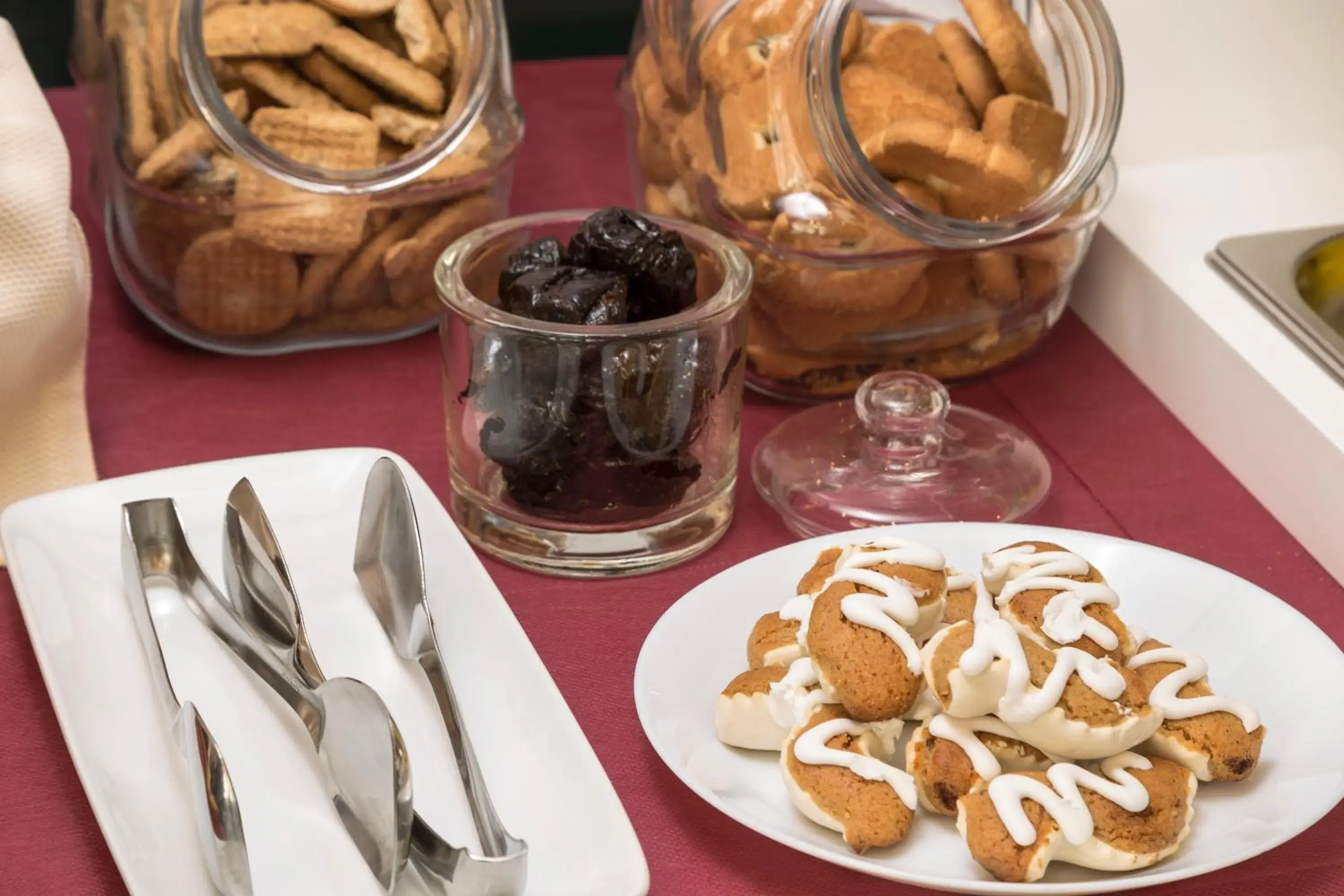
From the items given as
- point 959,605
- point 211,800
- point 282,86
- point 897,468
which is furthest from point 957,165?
point 211,800

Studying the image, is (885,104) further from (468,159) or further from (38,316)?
(38,316)

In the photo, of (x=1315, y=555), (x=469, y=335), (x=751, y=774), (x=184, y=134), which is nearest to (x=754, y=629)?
(x=751, y=774)

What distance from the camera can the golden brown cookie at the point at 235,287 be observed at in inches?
31.7

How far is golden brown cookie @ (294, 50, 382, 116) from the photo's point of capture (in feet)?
2.65

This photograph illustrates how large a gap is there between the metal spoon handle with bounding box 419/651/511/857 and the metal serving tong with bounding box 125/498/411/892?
1.4 inches

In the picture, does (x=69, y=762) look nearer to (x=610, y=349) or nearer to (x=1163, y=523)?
(x=610, y=349)

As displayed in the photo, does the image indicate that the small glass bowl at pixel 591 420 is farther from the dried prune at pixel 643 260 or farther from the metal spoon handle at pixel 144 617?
the metal spoon handle at pixel 144 617

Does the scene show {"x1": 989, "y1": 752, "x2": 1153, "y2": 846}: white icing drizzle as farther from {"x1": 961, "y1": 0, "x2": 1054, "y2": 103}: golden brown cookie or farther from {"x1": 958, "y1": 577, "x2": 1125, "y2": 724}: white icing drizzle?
{"x1": 961, "y1": 0, "x2": 1054, "y2": 103}: golden brown cookie

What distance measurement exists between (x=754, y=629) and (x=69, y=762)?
0.88 feet

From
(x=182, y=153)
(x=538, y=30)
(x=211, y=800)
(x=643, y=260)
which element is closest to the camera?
(x=211, y=800)

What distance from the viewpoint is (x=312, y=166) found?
30.4 inches

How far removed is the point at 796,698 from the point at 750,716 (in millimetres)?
19

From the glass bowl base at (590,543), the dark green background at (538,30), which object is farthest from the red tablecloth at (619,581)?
the dark green background at (538,30)

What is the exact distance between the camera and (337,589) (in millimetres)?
657
